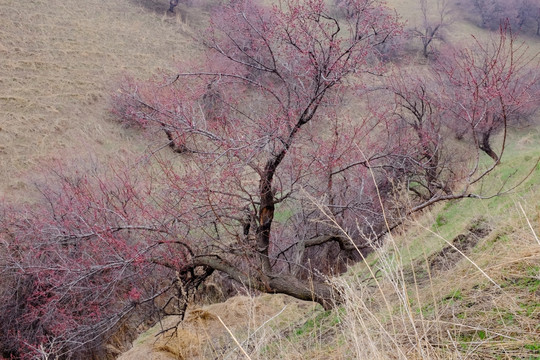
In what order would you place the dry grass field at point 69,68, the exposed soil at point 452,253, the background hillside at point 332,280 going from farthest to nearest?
the dry grass field at point 69,68
the exposed soil at point 452,253
the background hillside at point 332,280

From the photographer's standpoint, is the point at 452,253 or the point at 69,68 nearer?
the point at 452,253

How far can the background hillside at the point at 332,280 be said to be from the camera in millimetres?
2438

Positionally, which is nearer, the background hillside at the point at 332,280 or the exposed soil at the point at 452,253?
the background hillside at the point at 332,280

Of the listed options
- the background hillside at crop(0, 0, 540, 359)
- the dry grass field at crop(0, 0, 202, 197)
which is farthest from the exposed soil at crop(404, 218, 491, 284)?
the dry grass field at crop(0, 0, 202, 197)

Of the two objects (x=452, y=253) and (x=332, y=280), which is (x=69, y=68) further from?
(x=332, y=280)

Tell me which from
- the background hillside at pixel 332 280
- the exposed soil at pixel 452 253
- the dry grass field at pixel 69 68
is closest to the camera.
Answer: the background hillside at pixel 332 280

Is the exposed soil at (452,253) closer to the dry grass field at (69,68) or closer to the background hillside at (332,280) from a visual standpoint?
the background hillside at (332,280)

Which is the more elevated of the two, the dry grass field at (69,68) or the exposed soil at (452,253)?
the exposed soil at (452,253)

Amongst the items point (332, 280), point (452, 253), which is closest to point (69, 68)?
point (452, 253)

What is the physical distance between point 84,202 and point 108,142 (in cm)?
1264

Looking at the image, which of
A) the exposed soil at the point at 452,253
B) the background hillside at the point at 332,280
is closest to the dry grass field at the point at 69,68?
the background hillside at the point at 332,280

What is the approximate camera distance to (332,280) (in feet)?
7.70

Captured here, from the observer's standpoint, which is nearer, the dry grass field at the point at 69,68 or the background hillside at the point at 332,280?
the background hillside at the point at 332,280

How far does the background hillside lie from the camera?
8.00 feet
